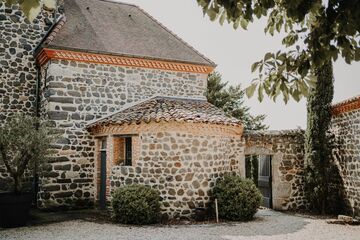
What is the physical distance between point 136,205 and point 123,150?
277cm

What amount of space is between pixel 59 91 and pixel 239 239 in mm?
8737

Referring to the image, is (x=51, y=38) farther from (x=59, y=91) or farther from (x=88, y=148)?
(x=88, y=148)

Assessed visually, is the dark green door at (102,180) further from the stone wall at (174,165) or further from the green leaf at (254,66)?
the green leaf at (254,66)

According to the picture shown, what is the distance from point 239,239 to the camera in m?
9.41

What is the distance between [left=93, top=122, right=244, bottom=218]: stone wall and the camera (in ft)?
40.4

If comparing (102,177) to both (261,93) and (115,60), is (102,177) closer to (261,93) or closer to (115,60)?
(115,60)

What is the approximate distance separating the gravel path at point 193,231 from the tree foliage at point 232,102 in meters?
17.4

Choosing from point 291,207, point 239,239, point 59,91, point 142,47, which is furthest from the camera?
point 142,47

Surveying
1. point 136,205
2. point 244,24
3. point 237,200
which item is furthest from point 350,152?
point 244,24

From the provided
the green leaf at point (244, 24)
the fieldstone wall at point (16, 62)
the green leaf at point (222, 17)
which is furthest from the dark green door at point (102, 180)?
the green leaf at point (222, 17)

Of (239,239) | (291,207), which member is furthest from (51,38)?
(291,207)

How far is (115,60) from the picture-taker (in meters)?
15.2

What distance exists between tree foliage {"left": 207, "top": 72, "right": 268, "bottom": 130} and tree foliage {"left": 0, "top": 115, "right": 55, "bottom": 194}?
1856cm

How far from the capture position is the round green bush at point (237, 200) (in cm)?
1219
